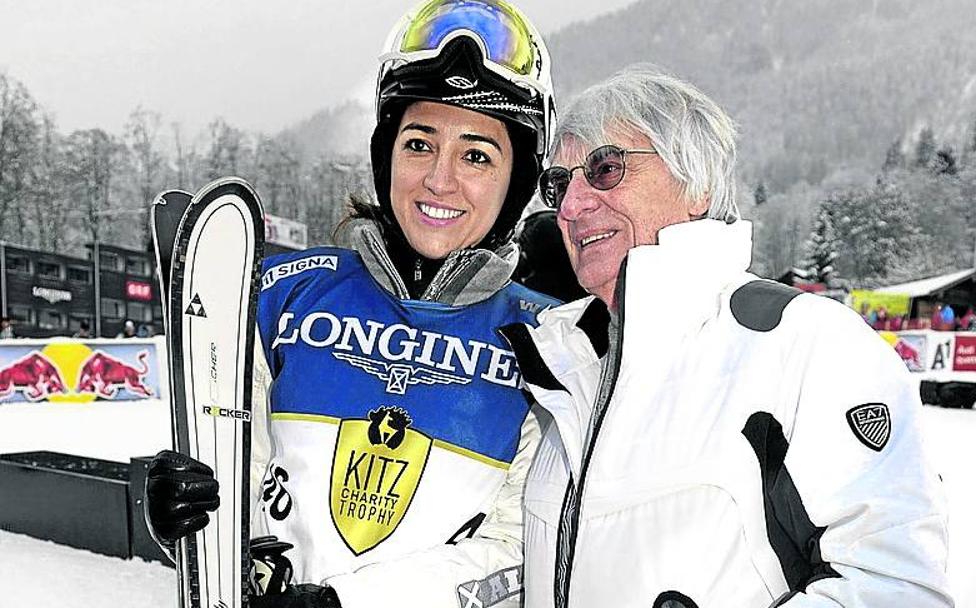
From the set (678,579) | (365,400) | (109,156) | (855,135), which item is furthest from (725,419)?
(855,135)

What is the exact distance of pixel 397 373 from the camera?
68.1 inches

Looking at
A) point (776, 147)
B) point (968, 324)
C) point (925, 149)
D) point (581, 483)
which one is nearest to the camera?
point (581, 483)

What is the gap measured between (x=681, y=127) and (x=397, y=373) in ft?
2.48

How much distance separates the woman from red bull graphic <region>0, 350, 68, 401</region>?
37.3 feet

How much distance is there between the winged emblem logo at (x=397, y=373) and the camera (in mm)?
1721

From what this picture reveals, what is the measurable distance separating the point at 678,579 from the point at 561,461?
1.25 ft

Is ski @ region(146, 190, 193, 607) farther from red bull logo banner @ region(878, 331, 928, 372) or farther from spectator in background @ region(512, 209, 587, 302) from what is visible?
red bull logo banner @ region(878, 331, 928, 372)

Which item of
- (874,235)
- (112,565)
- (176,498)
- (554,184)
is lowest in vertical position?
(112,565)

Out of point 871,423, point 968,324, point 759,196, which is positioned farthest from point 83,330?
point 968,324

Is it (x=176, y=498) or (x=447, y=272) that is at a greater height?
(x=447, y=272)

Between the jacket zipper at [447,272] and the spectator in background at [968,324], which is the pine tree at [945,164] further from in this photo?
the jacket zipper at [447,272]

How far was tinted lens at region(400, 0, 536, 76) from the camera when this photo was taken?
6.24 feet

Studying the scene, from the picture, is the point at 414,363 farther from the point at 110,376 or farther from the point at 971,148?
the point at 971,148

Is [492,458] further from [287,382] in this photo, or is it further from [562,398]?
[287,382]
